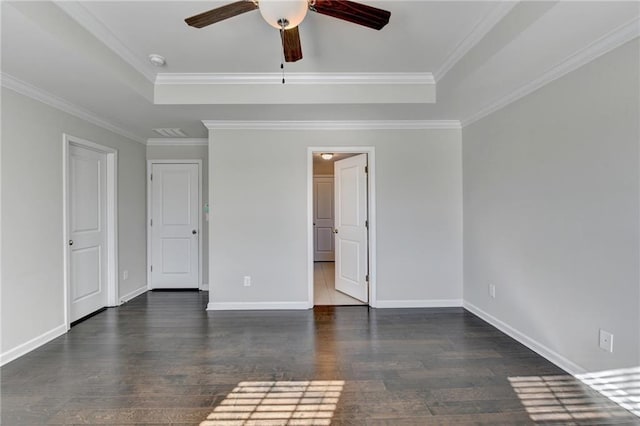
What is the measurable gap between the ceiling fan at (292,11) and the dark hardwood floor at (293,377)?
227cm

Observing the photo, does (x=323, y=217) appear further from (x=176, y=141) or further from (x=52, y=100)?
(x=52, y=100)

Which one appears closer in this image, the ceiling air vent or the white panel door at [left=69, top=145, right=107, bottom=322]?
the white panel door at [left=69, top=145, right=107, bottom=322]

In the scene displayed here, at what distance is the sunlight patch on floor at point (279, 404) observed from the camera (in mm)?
1675

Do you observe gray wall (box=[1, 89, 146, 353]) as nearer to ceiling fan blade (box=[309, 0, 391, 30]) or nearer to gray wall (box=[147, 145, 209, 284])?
gray wall (box=[147, 145, 209, 284])

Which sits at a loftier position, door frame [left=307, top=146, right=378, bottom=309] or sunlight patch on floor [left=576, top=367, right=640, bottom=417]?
door frame [left=307, top=146, right=378, bottom=309]

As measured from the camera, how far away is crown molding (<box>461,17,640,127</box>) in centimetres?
167

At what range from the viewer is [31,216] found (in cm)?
252

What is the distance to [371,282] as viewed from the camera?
3584 millimetres

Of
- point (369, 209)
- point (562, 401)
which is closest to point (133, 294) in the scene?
point (369, 209)

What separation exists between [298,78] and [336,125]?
855 millimetres

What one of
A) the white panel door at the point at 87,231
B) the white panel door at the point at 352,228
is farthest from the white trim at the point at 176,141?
the white panel door at the point at 352,228

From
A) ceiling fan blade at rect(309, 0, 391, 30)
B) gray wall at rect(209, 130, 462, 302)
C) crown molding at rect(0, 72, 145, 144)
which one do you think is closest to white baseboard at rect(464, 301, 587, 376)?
gray wall at rect(209, 130, 462, 302)

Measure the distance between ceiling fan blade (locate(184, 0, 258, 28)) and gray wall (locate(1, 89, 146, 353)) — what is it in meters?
1.93

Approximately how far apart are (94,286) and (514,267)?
4593mm
